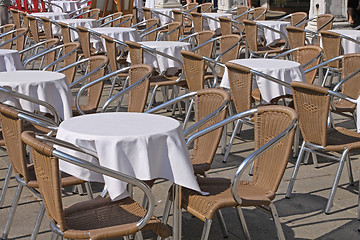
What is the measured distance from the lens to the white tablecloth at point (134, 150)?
3184mm

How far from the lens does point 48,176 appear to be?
2.96 metres

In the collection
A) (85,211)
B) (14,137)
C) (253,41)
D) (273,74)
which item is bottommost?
(253,41)

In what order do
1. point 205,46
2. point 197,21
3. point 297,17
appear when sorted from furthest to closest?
point 197,21, point 297,17, point 205,46

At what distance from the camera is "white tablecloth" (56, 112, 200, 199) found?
3.18m

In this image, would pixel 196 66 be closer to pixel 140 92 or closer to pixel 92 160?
pixel 140 92

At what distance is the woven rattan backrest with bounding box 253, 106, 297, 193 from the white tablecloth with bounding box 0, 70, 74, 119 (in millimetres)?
1797

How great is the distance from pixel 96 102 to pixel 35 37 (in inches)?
199

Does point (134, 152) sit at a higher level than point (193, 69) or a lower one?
higher

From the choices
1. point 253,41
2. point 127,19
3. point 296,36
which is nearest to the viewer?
point 296,36

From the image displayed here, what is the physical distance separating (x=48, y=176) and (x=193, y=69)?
124 inches

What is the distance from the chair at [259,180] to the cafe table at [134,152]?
11cm

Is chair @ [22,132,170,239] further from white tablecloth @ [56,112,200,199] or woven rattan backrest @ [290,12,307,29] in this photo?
woven rattan backrest @ [290,12,307,29]

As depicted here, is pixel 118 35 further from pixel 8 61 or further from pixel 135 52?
pixel 8 61

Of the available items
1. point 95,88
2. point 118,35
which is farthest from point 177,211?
point 118,35
